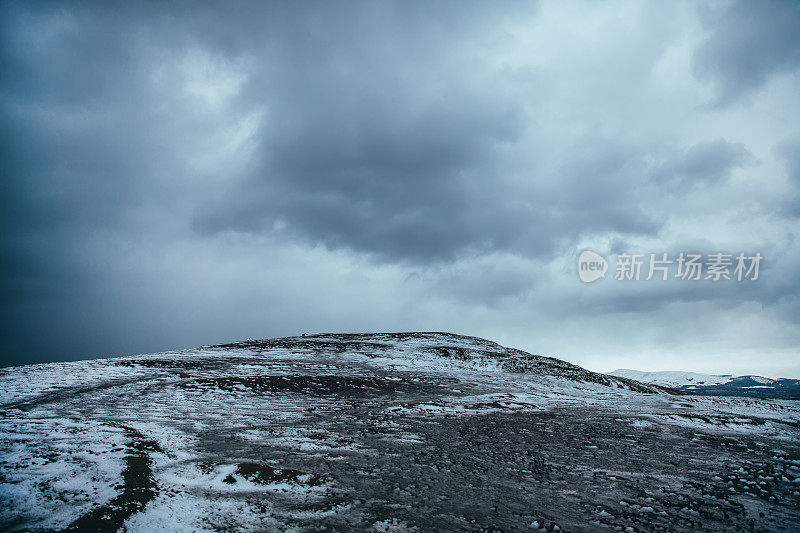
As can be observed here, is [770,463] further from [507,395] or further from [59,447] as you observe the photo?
[59,447]

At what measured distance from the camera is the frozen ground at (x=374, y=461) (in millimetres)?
7867

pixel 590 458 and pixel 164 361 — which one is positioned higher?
pixel 590 458

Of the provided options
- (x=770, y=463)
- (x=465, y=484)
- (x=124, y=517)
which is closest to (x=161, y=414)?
(x=124, y=517)

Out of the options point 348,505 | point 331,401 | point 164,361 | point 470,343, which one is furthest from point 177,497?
point 470,343

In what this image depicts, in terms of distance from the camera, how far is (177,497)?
8.58 meters

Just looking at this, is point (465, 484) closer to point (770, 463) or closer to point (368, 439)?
point (368, 439)

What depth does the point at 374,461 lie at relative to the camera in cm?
1147

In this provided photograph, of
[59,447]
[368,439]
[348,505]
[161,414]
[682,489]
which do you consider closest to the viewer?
[348,505]

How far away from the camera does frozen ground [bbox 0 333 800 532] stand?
25.8ft

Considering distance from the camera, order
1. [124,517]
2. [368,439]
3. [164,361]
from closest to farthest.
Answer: [124,517], [368,439], [164,361]

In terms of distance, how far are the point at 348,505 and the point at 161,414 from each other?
46.4ft

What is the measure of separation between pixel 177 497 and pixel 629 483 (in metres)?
11.1

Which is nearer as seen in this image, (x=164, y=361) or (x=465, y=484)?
(x=465, y=484)

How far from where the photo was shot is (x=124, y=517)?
24.8ft
